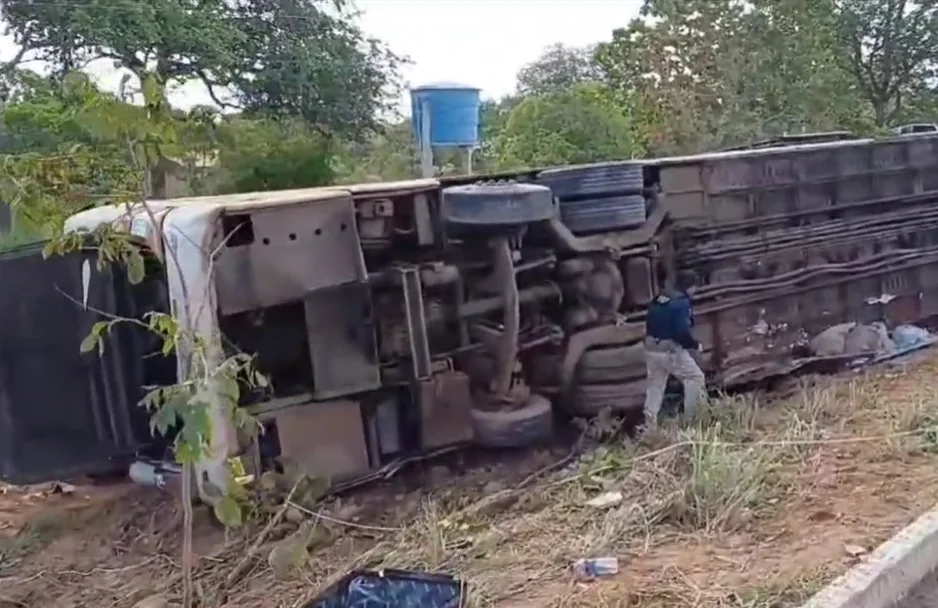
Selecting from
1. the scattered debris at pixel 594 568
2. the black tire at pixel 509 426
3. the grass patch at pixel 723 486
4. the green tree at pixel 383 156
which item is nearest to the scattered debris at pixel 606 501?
the grass patch at pixel 723 486

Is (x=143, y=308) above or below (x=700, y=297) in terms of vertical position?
above

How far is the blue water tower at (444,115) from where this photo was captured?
10.1 m

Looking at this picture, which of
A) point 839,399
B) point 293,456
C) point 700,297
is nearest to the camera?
point 293,456

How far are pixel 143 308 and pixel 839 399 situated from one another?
4.02 meters

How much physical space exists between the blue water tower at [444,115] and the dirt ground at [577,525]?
4943 mm

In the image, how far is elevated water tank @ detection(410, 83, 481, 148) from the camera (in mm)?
10133

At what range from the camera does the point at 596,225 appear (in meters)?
6.30

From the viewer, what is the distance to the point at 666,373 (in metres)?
6.35

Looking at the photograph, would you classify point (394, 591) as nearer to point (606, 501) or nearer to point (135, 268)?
point (606, 501)

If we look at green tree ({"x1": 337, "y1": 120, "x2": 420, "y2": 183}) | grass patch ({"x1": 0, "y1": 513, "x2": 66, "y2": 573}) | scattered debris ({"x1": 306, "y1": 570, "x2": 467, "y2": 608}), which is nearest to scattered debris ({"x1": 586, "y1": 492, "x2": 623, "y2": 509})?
scattered debris ({"x1": 306, "y1": 570, "x2": 467, "y2": 608})

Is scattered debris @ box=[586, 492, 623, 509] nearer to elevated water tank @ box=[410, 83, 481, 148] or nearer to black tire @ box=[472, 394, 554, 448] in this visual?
black tire @ box=[472, 394, 554, 448]

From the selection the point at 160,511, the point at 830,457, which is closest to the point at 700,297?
the point at 830,457

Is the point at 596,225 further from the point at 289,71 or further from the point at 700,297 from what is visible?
the point at 289,71

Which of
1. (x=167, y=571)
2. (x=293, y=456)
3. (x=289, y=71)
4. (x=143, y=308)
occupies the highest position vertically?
(x=289, y=71)
